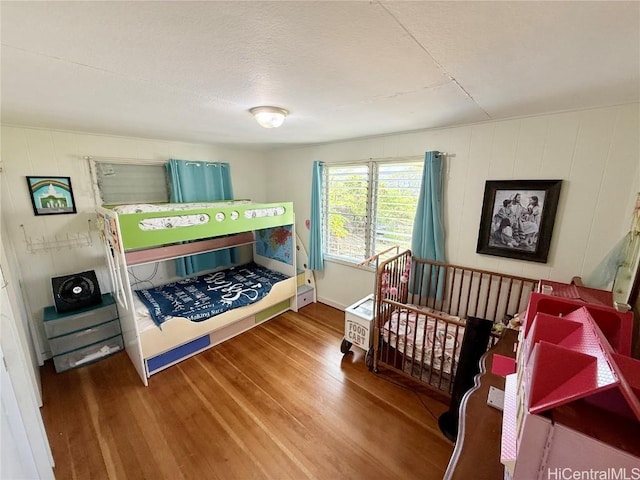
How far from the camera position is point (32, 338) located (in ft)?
7.61

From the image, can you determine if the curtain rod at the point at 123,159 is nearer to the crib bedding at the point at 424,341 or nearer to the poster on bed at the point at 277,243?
the poster on bed at the point at 277,243

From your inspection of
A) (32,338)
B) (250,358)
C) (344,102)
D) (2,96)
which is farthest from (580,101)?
(32,338)

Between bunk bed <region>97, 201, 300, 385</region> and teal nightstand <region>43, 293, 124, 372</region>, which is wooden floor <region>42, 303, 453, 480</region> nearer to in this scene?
teal nightstand <region>43, 293, 124, 372</region>

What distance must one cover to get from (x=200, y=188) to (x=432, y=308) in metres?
3.19

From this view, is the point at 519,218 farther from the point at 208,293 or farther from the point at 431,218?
the point at 208,293

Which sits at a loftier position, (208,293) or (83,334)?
(208,293)

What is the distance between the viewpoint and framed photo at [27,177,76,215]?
229 centimetres

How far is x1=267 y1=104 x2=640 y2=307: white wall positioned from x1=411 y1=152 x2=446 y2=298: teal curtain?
9cm

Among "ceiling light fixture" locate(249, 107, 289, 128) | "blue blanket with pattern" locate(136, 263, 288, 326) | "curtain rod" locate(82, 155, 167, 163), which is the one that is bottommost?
"blue blanket with pattern" locate(136, 263, 288, 326)

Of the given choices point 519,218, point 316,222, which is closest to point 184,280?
point 316,222

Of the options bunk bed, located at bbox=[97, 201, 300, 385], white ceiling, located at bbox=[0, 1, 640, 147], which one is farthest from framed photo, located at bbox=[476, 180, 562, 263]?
bunk bed, located at bbox=[97, 201, 300, 385]

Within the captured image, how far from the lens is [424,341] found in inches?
76.8

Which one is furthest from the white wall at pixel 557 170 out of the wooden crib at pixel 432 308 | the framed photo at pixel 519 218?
the wooden crib at pixel 432 308

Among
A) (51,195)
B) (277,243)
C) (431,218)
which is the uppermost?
(51,195)
